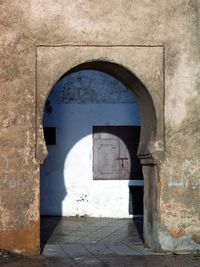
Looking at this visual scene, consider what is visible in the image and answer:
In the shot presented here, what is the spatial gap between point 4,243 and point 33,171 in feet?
3.64

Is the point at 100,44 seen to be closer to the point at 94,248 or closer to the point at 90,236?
the point at 94,248

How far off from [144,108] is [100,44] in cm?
134

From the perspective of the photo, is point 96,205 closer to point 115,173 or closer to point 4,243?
point 115,173

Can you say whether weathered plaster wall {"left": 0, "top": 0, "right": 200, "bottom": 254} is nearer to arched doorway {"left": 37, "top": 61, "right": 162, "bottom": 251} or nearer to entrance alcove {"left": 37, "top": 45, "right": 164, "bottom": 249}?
entrance alcove {"left": 37, "top": 45, "right": 164, "bottom": 249}

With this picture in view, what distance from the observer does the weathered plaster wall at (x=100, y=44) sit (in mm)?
7848

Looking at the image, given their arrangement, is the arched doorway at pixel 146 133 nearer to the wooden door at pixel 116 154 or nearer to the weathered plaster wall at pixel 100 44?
the weathered plaster wall at pixel 100 44

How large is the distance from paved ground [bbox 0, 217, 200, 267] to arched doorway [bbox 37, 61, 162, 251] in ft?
1.40

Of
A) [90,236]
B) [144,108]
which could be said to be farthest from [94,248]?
[144,108]

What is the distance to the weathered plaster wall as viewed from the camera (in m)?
7.85

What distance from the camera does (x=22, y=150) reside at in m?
7.87

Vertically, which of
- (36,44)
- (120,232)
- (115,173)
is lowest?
(120,232)

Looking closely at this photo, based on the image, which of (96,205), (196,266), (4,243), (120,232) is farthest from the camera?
(96,205)

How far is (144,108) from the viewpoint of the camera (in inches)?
343

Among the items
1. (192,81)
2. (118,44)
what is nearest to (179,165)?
(192,81)
